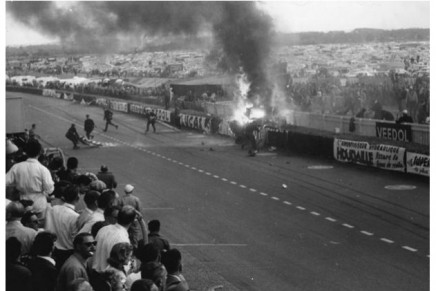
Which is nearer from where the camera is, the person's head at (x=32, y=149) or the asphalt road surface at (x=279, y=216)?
the person's head at (x=32, y=149)

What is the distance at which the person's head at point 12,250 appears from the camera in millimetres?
7340

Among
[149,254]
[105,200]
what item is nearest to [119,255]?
[149,254]

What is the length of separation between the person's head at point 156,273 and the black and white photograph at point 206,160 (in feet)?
0.05

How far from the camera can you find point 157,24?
37781mm

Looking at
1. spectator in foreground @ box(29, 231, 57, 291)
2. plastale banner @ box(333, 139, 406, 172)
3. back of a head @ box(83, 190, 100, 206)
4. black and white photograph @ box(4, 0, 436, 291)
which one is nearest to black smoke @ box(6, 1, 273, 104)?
black and white photograph @ box(4, 0, 436, 291)

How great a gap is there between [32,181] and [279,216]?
30.0 ft

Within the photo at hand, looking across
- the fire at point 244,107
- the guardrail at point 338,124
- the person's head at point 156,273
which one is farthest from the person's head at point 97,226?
the fire at point 244,107

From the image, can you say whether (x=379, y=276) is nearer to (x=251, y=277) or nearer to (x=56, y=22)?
(x=251, y=277)

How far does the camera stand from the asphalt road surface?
1325 centimetres

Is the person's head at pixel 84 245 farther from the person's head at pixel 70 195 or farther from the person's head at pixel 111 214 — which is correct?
the person's head at pixel 70 195

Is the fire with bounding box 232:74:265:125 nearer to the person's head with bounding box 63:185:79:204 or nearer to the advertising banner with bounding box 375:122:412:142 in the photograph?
Result: the advertising banner with bounding box 375:122:412:142

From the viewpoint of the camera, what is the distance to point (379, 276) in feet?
42.8

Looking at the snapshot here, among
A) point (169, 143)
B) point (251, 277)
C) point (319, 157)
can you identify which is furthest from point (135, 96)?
point (251, 277)

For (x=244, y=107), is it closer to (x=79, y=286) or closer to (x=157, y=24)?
(x=157, y=24)
